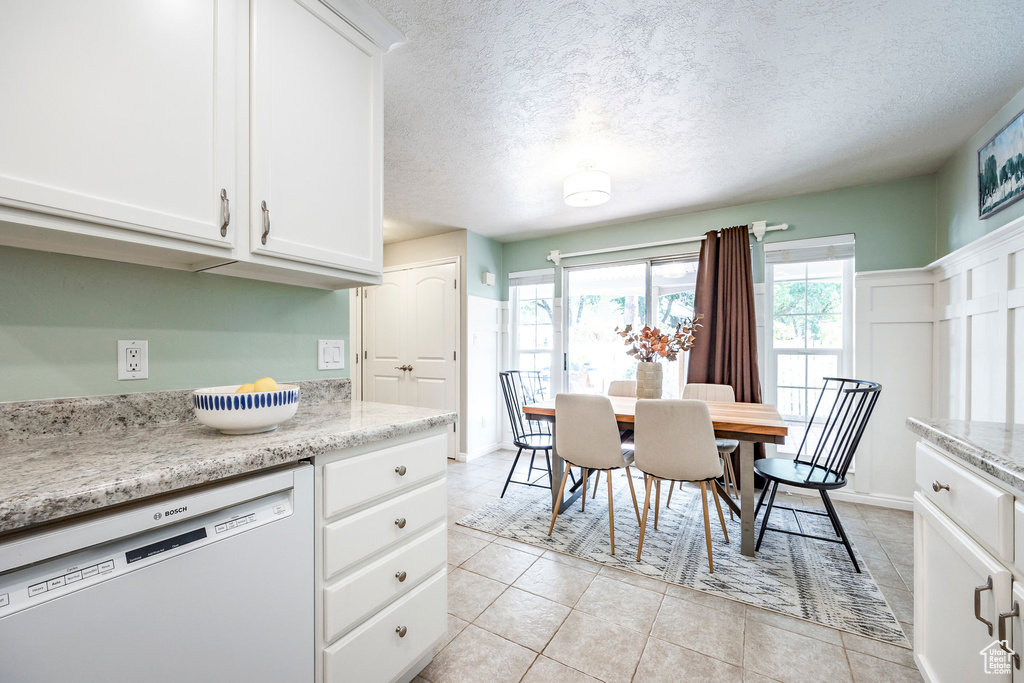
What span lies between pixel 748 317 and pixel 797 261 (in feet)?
1.94

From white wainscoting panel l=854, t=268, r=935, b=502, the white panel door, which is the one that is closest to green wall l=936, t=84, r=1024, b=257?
white wainscoting panel l=854, t=268, r=935, b=502

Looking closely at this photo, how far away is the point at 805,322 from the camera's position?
3311 millimetres

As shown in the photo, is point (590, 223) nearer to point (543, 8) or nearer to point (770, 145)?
point (770, 145)

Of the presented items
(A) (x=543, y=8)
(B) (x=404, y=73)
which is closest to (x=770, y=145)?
(A) (x=543, y=8)

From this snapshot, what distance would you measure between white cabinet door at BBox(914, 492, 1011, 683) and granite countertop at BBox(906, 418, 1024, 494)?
212 mm

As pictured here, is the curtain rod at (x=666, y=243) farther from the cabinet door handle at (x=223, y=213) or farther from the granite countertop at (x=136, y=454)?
the cabinet door handle at (x=223, y=213)

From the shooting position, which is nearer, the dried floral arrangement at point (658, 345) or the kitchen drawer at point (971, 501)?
the kitchen drawer at point (971, 501)

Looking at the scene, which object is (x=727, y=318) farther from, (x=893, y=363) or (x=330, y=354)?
(x=330, y=354)

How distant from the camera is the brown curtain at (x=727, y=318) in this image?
10.9ft

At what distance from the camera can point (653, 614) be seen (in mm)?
1792

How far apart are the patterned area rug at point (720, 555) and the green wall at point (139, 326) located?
5.81 ft

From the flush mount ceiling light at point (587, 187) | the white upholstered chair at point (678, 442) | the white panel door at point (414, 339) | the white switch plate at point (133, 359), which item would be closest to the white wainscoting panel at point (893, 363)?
the white upholstered chair at point (678, 442)

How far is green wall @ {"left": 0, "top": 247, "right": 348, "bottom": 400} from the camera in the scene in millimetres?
1006

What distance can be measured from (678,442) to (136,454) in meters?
2.15
